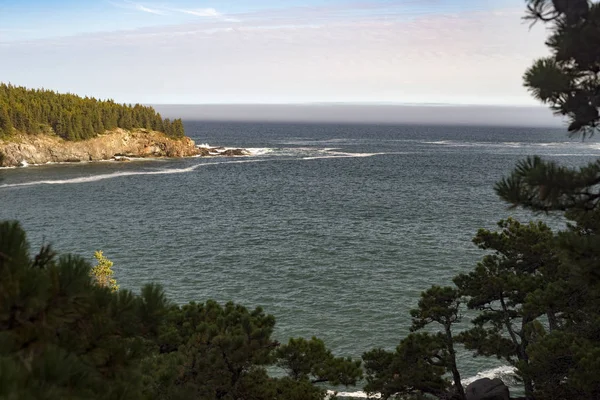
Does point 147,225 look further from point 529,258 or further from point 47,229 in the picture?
point 529,258

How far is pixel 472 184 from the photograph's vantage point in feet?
295

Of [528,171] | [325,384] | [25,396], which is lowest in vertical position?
[325,384]

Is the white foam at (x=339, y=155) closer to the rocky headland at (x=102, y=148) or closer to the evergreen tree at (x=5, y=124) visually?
the rocky headland at (x=102, y=148)

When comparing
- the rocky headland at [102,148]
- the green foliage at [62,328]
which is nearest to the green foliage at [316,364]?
the green foliage at [62,328]

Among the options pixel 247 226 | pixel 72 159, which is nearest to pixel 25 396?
pixel 247 226

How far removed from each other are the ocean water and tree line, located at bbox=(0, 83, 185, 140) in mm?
14076

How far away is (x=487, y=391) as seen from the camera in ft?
67.8

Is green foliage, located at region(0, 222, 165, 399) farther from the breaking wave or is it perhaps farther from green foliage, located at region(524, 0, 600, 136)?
the breaking wave

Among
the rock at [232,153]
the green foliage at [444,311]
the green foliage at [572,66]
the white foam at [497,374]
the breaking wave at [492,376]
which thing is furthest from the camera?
the rock at [232,153]

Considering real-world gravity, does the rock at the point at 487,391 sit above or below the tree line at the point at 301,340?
below

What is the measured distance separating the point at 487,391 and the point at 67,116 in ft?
400

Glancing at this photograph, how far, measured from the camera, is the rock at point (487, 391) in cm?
2039

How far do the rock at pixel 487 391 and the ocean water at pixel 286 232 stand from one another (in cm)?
424

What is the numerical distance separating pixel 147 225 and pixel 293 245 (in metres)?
20.2
